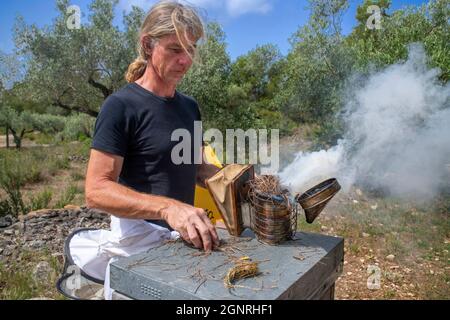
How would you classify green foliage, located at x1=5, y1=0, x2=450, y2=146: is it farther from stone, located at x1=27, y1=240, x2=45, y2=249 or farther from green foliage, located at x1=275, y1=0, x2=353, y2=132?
stone, located at x1=27, y1=240, x2=45, y2=249

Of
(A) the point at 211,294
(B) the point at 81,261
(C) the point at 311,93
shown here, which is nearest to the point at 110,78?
(C) the point at 311,93

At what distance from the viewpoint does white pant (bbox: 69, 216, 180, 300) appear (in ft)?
6.18

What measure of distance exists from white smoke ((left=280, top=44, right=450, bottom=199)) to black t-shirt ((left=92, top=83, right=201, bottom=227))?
5402 millimetres

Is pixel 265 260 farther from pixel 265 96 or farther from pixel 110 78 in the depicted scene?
pixel 265 96

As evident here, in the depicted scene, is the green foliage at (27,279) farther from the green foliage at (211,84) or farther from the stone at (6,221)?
the green foliage at (211,84)

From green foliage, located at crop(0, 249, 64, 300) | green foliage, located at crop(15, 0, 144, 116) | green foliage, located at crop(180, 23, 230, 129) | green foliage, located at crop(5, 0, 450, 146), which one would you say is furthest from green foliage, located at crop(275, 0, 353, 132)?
green foliage, located at crop(0, 249, 64, 300)

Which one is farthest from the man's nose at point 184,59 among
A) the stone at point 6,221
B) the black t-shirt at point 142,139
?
the stone at point 6,221

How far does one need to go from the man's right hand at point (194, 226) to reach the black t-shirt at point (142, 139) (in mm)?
378

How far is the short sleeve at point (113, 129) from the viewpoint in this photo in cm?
179

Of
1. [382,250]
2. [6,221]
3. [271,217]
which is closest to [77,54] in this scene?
[6,221]

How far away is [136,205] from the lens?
5.65 feet

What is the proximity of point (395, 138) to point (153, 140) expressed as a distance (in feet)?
25.3

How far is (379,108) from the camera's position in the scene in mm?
8086

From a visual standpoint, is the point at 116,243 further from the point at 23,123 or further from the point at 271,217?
the point at 23,123
